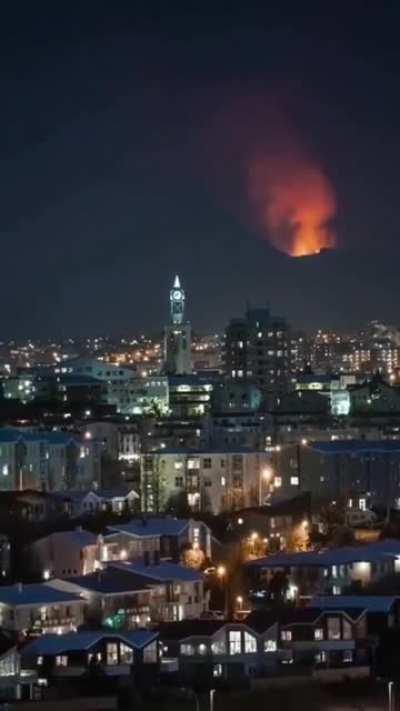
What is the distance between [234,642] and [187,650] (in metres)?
0.35

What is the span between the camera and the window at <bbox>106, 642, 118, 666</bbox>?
608 inches

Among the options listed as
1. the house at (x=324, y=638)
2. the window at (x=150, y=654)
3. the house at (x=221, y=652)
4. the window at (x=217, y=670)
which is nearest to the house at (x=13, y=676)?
the window at (x=150, y=654)

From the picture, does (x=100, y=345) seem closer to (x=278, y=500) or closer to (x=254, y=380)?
(x=254, y=380)

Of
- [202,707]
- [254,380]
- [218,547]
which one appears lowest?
[202,707]

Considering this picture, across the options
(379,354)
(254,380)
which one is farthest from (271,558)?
(379,354)

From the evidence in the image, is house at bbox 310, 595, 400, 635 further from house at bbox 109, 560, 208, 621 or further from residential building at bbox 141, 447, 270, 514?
residential building at bbox 141, 447, 270, 514

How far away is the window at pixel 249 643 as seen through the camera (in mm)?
15891

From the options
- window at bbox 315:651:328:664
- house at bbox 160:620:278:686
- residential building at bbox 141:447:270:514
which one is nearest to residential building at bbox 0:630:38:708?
house at bbox 160:620:278:686

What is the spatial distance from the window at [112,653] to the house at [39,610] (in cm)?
96

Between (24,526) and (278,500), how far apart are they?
3.93m

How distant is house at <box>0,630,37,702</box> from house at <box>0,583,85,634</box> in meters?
1.19

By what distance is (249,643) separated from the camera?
52.3 ft

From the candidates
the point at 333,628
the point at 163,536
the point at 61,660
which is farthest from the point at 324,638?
the point at 163,536

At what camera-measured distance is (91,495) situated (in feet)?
73.5
